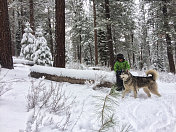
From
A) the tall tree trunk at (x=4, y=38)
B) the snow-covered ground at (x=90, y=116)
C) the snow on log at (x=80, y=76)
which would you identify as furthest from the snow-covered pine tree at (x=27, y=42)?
the snow-covered ground at (x=90, y=116)

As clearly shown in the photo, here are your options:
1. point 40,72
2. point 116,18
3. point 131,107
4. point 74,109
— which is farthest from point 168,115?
point 116,18

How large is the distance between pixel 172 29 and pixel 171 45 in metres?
1.45

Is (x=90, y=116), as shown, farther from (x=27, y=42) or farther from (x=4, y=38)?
(x=27, y=42)

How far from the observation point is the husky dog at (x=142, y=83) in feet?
14.9

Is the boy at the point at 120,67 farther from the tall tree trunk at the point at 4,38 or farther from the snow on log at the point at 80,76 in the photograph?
the tall tree trunk at the point at 4,38

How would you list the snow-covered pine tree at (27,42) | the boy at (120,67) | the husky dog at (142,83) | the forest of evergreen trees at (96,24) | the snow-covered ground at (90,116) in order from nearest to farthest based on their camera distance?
1. the snow-covered ground at (90,116)
2. the husky dog at (142,83)
3. the boy at (120,67)
4. the forest of evergreen trees at (96,24)
5. the snow-covered pine tree at (27,42)

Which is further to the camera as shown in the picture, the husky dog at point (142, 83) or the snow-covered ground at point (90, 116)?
the husky dog at point (142, 83)

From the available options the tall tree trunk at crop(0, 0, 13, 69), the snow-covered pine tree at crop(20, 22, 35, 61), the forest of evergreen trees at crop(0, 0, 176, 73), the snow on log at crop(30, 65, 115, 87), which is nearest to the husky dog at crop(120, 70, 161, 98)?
the snow on log at crop(30, 65, 115, 87)

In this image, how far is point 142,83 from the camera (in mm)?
4660

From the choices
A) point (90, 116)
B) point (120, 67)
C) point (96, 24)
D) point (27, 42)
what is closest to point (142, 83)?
point (120, 67)

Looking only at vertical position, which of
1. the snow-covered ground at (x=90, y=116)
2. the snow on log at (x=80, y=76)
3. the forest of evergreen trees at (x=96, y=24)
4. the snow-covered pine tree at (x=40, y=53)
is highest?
the forest of evergreen trees at (x=96, y=24)

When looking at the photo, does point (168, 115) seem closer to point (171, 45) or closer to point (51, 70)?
point (51, 70)

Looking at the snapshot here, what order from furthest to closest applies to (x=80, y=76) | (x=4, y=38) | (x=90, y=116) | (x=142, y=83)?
(x=4, y=38) → (x=80, y=76) → (x=142, y=83) → (x=90, y=116)

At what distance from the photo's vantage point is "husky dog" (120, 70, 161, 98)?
4.53 metres
